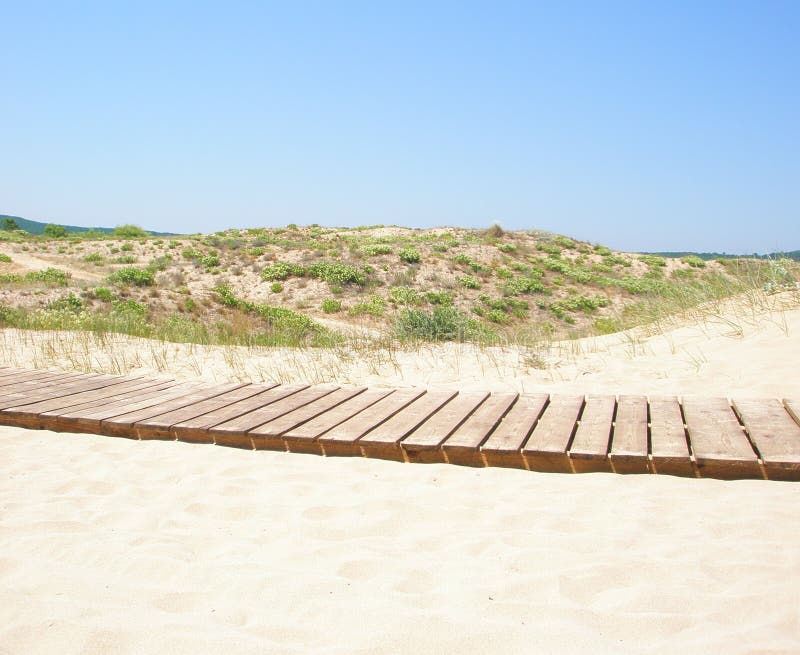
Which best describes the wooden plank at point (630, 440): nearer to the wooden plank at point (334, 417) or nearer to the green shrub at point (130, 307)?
the wooden plank at point (334, 417)

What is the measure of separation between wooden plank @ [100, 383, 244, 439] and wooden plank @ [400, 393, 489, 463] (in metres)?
1.98

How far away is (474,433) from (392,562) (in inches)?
62.6

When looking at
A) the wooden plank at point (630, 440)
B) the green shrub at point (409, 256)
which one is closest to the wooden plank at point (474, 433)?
the wooden plank at point (630, 440)

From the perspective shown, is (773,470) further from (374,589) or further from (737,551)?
(374,589)

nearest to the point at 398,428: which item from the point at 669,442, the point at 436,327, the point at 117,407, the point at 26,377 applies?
the point at 669,442

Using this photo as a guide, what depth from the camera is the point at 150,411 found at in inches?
193

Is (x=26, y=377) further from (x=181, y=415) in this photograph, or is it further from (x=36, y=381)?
(x=181, y=415)

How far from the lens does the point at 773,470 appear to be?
10.9 feet

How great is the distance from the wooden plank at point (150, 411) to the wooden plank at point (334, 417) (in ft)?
3.90

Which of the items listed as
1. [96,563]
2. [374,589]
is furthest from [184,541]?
[374,589]

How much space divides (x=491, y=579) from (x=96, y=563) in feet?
5.11

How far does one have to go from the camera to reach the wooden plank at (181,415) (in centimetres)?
452

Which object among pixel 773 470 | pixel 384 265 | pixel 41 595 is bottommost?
pixel 41 595

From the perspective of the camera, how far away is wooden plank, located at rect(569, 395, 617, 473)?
11.8 feet
